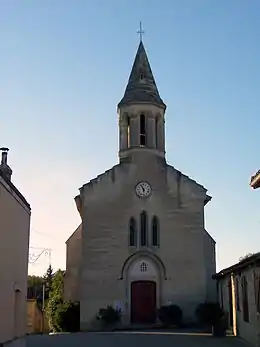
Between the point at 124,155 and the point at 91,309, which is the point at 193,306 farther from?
the point at 124,155

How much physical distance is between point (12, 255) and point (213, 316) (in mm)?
16710

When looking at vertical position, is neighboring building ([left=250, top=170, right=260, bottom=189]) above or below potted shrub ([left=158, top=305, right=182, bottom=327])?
above

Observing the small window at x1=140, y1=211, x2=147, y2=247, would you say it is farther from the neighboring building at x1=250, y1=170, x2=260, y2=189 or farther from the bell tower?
the neighboring building at x1=250, y1=170, x2=260, y2=189

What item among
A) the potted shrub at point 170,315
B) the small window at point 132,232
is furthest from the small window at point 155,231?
the potted shrub at point 170,315

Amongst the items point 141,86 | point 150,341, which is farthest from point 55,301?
point 141,86

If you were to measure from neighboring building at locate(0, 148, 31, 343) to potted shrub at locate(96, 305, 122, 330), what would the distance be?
47.5ft

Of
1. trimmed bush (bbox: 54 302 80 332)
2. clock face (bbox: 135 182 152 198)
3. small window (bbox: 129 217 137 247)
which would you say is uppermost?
clock face (bbox: 135 182 152 198)

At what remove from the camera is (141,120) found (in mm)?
38062

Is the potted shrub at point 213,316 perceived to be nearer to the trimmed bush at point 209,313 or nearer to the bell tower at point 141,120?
the trimmed bush at point 209,313

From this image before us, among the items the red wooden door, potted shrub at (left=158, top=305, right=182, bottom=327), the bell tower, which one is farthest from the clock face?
potted shrub at (left=158, top=305, right=182, bottom=327)

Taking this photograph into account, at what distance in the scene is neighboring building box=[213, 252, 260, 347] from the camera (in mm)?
21445

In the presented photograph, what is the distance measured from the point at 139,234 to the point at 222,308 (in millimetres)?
6950

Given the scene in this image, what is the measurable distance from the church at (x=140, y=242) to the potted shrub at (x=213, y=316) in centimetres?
133

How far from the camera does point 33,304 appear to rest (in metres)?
46.3
